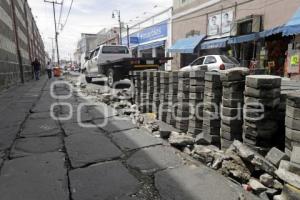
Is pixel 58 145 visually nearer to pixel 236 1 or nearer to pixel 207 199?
pixel 207 199

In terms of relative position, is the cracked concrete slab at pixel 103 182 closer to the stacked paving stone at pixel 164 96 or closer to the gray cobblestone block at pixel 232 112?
the gray cobblestone block at pixel 232 112

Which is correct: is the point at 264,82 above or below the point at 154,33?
below

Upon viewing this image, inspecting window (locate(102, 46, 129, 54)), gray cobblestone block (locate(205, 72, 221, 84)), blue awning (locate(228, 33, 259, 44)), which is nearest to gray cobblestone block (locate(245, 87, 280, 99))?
gray cobblestone block (locate(205, 72, 221, 84))

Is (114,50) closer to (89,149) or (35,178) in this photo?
(89,149)

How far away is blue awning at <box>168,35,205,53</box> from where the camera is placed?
21719 millimetres

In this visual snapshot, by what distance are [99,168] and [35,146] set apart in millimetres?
1577

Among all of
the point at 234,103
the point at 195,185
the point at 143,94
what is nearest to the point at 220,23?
the point at 143,94

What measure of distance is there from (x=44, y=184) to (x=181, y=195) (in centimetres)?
158

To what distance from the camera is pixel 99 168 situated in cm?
366

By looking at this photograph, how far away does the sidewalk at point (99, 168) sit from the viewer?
3.00 metres

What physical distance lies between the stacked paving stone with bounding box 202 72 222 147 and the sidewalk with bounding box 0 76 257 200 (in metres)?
0.60

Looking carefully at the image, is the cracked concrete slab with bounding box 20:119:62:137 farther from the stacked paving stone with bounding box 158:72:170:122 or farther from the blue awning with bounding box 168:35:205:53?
the blue awning with bounding box 168:35:205:53

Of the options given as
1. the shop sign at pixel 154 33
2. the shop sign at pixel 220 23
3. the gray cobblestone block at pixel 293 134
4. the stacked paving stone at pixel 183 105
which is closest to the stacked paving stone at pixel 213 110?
the stacked paving stone at pixel 183 105

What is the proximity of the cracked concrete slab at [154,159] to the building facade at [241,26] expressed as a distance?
12.7 m
